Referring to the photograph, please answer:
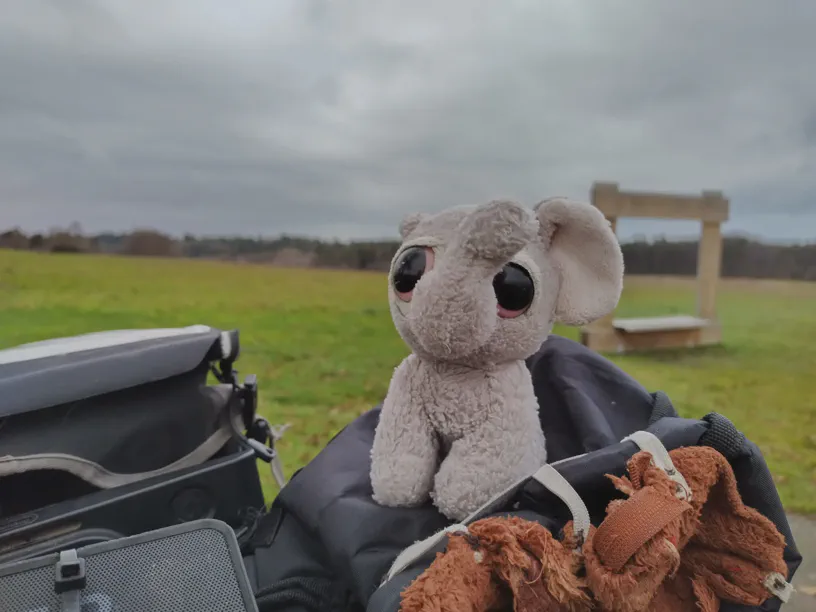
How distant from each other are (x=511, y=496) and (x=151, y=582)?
0.29 m

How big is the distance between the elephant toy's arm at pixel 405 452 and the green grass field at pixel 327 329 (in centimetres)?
50

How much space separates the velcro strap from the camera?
40 cm

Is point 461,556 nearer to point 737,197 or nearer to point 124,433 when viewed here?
point 124,433

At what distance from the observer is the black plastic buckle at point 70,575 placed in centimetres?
43

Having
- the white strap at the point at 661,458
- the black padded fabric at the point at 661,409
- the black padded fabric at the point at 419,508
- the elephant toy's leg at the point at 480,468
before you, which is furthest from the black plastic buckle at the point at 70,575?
the black padded fabric at the point at 661,409

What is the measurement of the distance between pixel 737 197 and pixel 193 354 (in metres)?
1.14

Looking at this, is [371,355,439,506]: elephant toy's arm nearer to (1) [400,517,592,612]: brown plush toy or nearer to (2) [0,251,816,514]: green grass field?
(1) [400,517,592,612]: brown plush toy

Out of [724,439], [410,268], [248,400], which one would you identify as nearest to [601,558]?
[724,439]

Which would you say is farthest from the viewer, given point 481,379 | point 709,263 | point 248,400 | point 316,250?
point 316,250

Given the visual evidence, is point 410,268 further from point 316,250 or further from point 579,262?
point 316,250

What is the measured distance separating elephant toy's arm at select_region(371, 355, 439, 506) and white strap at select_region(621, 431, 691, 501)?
0.21 m

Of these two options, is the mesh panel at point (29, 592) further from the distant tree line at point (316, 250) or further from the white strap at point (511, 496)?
the distant tree line at point (316, 250)

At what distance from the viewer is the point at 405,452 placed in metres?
0.64

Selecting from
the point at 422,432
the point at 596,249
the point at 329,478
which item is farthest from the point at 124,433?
the point at 596,249
